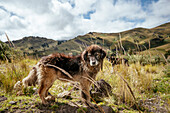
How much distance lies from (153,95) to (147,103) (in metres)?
0.69

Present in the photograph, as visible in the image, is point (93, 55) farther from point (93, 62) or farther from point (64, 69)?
point (64, 69)

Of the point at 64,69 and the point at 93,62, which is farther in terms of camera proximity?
the point at 64,69

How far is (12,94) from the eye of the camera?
2789 millimetres

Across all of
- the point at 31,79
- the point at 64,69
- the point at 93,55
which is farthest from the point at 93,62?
the point at 31,79

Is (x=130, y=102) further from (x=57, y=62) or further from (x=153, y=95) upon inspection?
(x=57, y=62)

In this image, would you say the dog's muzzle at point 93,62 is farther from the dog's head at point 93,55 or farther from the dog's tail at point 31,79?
the dog's tail at point 31,79

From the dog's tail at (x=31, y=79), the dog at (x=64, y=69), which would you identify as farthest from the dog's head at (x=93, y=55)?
the dog's tail at (x=31, y=79)

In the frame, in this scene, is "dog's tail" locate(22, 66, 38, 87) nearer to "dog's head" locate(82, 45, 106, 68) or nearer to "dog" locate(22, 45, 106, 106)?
"dog" locate(22, 45, 106, 106)

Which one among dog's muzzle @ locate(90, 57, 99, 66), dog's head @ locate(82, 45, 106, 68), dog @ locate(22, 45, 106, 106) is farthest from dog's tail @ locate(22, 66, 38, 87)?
dog's muzzle @ locate(90, 57, 99, 66)

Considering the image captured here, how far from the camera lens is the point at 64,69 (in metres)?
2.85

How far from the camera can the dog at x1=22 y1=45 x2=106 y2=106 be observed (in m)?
2.58

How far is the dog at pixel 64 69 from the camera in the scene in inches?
102

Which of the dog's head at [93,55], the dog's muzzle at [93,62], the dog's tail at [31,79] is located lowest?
the dog's tail at [31,79]

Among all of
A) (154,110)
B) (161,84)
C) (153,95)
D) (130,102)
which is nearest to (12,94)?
(130,102)
